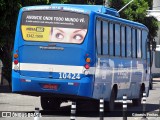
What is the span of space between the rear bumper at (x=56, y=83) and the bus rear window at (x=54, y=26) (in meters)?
1.19

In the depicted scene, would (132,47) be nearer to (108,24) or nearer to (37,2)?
(108,24)

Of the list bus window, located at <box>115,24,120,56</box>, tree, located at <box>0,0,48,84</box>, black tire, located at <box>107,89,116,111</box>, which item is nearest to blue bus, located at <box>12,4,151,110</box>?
black tire, located at <box>107,89,116,111</box>

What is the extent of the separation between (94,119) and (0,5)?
1359 cm

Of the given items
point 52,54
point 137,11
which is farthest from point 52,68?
point 137,11

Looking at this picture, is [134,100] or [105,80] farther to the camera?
[134,100]

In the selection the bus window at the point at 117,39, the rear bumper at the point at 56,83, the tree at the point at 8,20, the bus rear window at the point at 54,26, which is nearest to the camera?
the rear bumper at the point at 56,83

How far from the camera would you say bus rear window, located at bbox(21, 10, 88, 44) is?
18.0 metres

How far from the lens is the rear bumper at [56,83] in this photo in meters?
17.7

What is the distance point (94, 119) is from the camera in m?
17.9

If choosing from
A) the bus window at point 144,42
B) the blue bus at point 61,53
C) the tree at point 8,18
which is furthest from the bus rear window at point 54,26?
the tree at point 8,18

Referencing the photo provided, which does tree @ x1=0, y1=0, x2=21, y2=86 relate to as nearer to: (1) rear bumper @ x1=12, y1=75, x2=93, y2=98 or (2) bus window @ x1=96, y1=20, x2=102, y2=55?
(2) bus window @ x1=96, y1=20, x2=102, y2=55

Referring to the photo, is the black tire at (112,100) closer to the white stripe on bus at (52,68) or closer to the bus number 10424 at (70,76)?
the white stripe on bus at (52,68)

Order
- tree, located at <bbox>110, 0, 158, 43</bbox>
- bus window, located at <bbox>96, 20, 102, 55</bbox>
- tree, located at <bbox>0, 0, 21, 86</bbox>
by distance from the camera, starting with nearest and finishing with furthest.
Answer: bus window, located at <bbox>96, 20, 102, 55</bbox>, tree, located at <bbox>0, 0, 21, 86</bbox>, tree, located at <bbox>110, 0, 158, 43</bbox>

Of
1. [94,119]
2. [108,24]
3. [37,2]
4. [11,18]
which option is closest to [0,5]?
[11,18]
